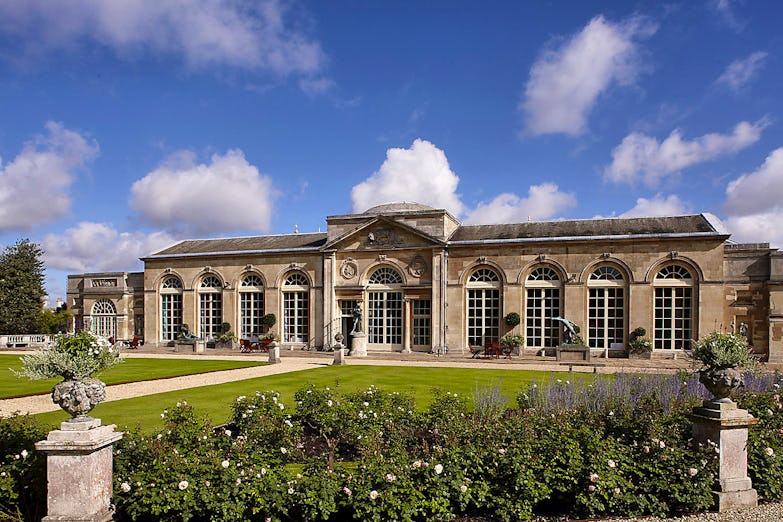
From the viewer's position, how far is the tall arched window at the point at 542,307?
2480 cm

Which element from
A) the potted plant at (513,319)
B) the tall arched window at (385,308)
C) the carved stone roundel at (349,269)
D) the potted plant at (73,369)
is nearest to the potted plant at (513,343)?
the potted plant at (513,319)

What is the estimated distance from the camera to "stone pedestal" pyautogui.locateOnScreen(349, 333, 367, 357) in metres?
25.2

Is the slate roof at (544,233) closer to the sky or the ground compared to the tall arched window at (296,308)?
closer to the sky

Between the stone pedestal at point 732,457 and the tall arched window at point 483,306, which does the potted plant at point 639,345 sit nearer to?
the tall arched window at point 483,306

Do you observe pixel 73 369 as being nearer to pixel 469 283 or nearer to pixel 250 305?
pixel 469 283

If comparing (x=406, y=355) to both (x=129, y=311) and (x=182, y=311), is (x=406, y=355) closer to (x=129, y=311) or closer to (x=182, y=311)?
(x=182, y=311)

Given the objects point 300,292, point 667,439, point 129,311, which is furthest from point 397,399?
point 129,311

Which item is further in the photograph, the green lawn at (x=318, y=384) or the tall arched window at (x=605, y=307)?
the tall arched window at (x=605, y=307)

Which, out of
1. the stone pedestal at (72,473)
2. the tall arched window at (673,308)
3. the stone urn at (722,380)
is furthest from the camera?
the tall arched window at (673,308)

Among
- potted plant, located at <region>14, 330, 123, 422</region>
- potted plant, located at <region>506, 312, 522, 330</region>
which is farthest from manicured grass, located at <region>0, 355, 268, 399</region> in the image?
potted plant, located at <region>506, 312, 522, 330</region>

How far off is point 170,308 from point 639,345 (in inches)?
980

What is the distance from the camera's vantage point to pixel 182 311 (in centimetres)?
3127

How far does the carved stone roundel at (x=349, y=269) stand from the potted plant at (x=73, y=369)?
22351 mm

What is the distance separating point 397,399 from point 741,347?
474 cm
